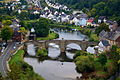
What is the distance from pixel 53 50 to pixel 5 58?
860cm

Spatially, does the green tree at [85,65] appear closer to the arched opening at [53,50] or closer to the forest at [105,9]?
the arched opening at [53,50]

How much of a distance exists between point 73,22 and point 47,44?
909 inches

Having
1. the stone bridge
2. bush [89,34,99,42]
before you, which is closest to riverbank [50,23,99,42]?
bush [89,34,99,42]

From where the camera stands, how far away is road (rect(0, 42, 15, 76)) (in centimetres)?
3109

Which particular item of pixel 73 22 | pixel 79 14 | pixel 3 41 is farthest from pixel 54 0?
pixel 3 41

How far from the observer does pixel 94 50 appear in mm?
38656

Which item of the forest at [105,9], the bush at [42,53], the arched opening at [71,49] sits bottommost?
the arched opening at [71,49]

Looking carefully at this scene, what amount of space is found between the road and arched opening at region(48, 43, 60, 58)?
5.25 m

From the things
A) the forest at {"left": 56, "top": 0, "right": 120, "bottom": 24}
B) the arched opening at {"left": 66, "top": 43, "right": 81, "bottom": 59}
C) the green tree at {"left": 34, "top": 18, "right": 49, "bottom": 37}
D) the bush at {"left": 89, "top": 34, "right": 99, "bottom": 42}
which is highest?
the forest at {"left": 56, "top": 0, "right": 120, "bottom": 24}

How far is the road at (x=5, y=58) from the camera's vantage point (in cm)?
3109

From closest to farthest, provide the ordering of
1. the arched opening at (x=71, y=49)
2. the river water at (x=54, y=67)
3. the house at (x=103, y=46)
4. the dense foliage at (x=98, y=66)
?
the dense foliage at (x=98, y=66)
the river water at (x=54, y=67)
the house at (x=103, y=46)
the arched opening at (x=71, y=49)

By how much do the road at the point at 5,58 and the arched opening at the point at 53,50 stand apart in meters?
5.25

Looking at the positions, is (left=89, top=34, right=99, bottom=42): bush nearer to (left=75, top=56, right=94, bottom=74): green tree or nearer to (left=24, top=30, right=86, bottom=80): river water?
(left=24, top=30, right=86, bottom=80): river water

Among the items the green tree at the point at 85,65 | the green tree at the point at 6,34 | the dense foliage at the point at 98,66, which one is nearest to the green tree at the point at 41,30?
the green tree at the point at 6,34
